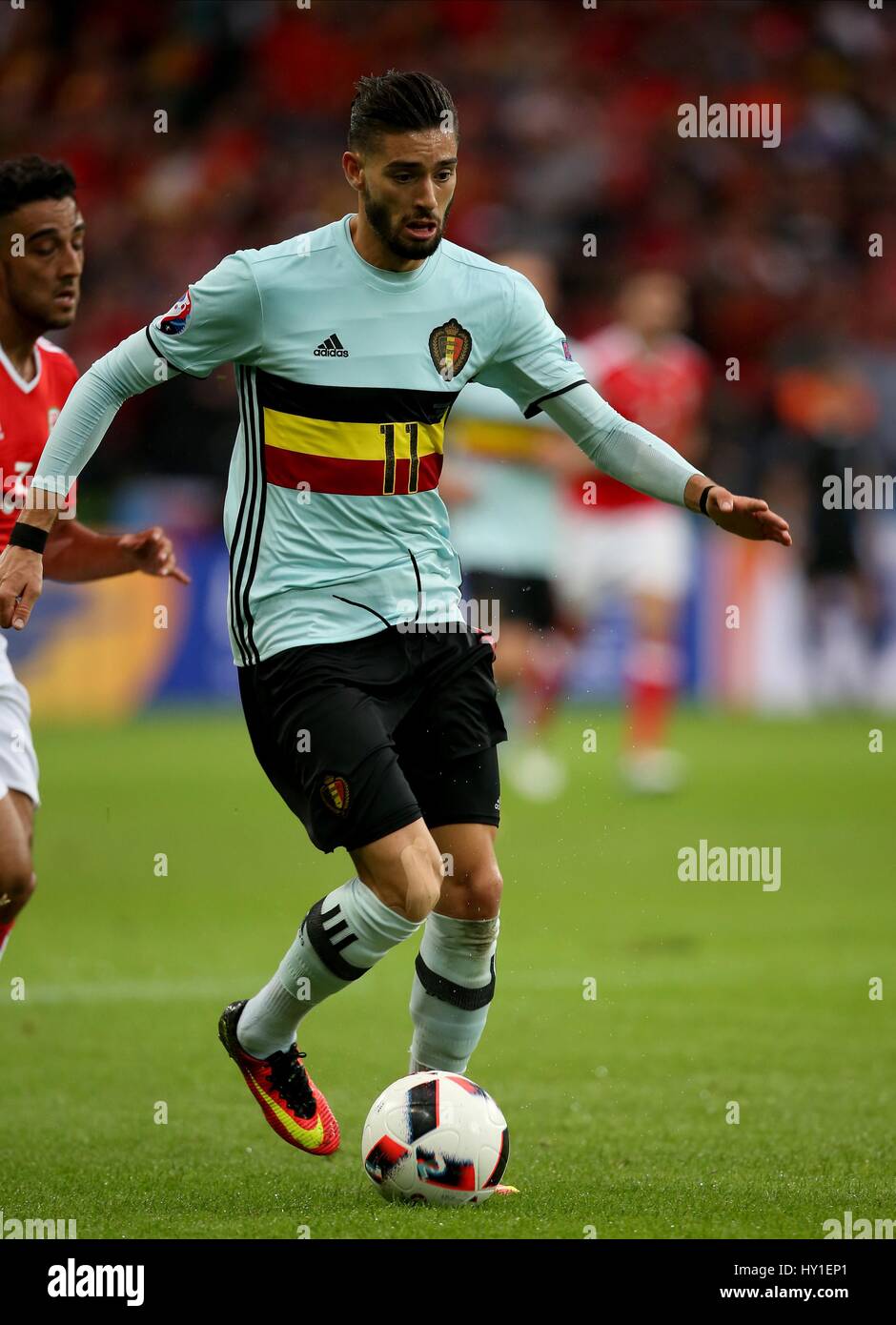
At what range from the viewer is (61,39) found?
1970 centimetres

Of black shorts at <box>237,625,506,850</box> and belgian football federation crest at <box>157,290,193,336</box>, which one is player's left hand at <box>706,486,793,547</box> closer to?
black shorts at <box>237,625,506,850</box>

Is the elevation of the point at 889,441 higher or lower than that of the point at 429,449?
higher

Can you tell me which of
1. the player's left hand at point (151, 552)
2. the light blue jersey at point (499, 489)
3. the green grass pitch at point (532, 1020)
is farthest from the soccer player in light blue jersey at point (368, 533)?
the light blue jersey at point (499, 489)

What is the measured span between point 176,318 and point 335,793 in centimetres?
109

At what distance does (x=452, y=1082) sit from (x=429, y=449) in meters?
1.41

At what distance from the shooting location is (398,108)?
421 cm

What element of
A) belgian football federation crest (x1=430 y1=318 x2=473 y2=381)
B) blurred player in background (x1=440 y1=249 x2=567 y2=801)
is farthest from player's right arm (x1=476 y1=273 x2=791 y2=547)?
blurred player in background (x1=440 y1=249 x2=567 y2=801)

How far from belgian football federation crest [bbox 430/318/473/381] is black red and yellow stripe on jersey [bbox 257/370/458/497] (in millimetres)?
82

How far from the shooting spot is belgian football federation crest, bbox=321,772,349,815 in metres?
4.12

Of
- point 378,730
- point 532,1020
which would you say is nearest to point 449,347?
point 378,730

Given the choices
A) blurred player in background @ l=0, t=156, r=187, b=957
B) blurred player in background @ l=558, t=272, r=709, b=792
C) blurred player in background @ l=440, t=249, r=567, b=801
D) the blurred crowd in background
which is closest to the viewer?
blurred player in background @ l=0, t=156, r=187, b=957

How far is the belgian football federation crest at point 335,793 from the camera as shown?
4.12 meters
